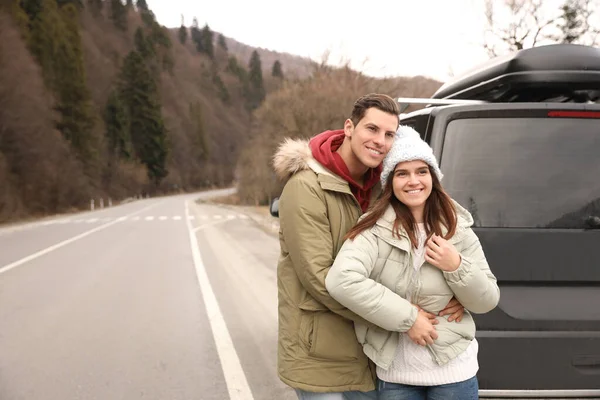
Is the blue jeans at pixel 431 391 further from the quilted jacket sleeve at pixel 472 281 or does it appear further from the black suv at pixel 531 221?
the black suv at pixel 531 221

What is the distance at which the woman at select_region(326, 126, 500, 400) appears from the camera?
6.68 feet

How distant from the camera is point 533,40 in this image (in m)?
23.8

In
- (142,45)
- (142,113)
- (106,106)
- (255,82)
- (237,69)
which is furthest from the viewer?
(237,69)

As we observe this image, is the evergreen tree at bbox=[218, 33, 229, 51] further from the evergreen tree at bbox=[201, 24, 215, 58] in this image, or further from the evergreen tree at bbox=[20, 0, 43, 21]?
the evergreen tree at bbox=[20, 0, 43, 21]

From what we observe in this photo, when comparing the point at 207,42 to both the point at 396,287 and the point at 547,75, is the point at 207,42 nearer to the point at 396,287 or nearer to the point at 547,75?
the point at 547,75

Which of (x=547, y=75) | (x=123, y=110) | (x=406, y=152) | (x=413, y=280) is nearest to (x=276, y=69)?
(x=123, y=110)

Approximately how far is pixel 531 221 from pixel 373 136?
1.27 m

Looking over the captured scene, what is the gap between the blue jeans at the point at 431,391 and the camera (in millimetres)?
2141

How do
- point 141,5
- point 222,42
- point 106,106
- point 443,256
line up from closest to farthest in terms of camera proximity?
1. point 443,256
2. point 106,106
3. point 141,5
4. point 222,42

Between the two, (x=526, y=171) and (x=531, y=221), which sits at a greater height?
(x=526, y=171)

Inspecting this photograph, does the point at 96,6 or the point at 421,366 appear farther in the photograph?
the point at 96,6

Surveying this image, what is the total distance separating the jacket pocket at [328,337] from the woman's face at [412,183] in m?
0.54

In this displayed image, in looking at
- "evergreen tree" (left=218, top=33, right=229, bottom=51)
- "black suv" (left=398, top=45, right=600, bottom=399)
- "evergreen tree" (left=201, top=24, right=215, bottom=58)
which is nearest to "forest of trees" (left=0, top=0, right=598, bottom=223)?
"black suv" (left=398, top=45, right=600, bottom=399)

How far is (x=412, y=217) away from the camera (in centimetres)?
220
